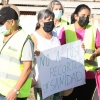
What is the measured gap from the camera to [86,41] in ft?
18.7

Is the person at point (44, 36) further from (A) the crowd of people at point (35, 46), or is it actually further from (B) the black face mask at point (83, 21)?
(B) the black face mask at point (83, 21)

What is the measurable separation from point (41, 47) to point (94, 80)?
3.33 feet

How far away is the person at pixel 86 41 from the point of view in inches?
225

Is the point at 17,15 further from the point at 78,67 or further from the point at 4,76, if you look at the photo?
the point at 78,67

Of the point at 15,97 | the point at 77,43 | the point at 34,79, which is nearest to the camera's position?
the point at 15,97

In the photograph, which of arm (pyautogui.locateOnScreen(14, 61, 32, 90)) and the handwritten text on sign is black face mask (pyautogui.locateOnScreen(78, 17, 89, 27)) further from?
arm (pyautogui.locateOnScreen(14, 61, 32, 90))

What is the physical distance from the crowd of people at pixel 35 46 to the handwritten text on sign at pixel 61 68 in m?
0.07

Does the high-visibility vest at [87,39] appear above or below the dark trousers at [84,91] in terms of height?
above

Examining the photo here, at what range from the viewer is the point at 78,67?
5.68 metres

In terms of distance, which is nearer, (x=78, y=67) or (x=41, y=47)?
(x=41, y=47)

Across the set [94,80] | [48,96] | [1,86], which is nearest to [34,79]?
[48,96]

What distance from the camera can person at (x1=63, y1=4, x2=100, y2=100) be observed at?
5703 mm

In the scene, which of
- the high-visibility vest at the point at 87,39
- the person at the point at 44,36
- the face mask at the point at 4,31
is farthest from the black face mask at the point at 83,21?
the face mask at the point at 4,31

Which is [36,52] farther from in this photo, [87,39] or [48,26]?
[87,39]
